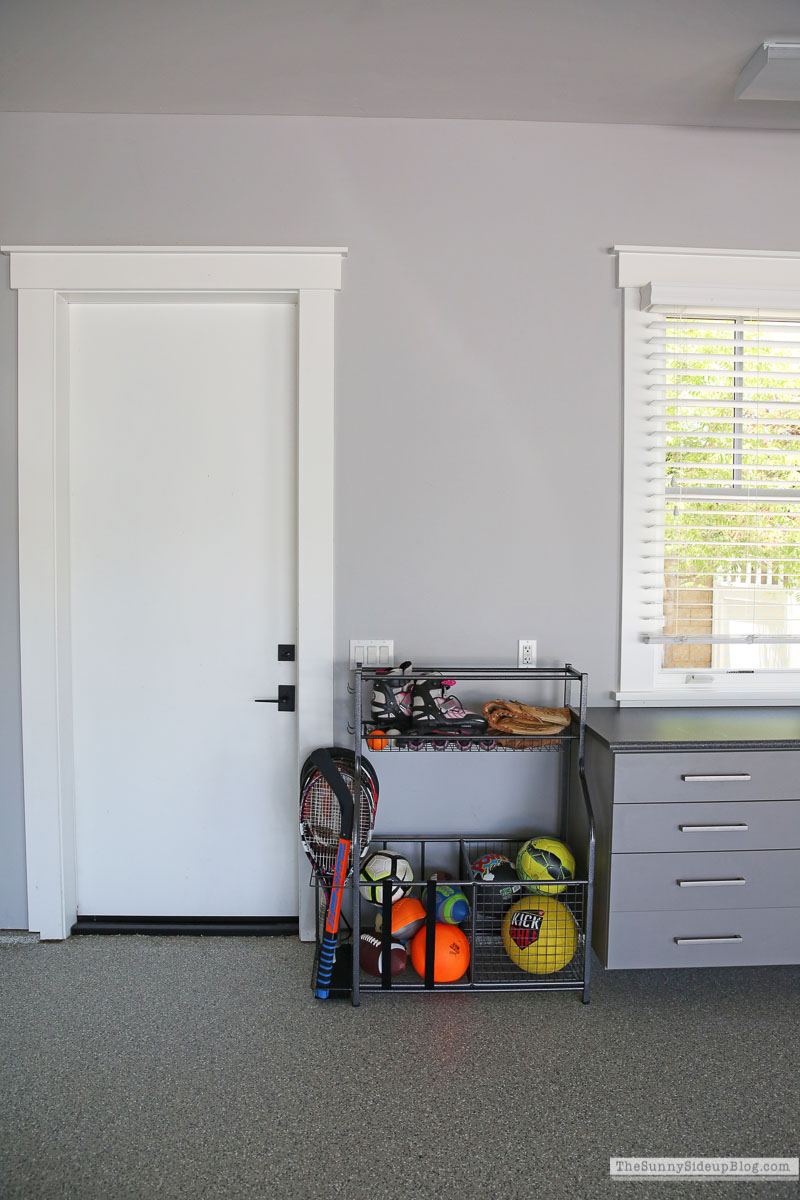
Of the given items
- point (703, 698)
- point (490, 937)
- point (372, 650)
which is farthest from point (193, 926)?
point (703, 698)

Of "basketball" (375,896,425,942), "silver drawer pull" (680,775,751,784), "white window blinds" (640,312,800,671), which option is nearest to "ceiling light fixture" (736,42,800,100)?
"white window blinds" (640,312,800,671)

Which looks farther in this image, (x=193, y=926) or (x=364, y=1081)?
(x=193, y=926)

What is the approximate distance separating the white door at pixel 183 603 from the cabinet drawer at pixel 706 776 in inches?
44.9

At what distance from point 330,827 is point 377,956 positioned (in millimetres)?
424

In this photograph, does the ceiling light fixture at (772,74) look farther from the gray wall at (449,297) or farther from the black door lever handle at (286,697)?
the black door lever handle at (286,697)

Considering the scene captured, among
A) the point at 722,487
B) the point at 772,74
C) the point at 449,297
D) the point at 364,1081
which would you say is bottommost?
the point at 364,1081

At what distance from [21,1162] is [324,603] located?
61.3 inches

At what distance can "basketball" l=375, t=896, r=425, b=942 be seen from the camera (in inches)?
83.3

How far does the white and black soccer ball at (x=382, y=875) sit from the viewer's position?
210 cm

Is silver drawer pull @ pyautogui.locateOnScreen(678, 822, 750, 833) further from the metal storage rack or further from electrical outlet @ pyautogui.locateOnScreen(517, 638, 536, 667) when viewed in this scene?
electrical outlet @ pyautogui.locateOnScreen(517, 638, 536, 667)

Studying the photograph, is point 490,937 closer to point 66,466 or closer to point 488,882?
point 488,882

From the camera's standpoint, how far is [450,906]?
6.97ft

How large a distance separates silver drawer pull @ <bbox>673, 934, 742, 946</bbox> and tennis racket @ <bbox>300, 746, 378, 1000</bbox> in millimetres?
951

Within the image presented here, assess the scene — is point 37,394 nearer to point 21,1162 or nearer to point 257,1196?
point 21,1162
